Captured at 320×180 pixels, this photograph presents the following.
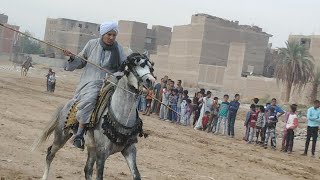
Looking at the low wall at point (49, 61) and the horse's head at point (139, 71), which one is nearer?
the horse's head at point (139, 71)

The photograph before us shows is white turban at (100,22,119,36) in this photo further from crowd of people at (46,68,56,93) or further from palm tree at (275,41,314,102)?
palm tree at (275,41,314,102)

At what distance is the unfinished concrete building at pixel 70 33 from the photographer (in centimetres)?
10100

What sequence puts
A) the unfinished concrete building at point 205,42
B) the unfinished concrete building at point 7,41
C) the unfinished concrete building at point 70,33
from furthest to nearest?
the unfinished concrete building at point 70,33, the unfinished concrete building at point 7,41, the unfinished concrete building at point 205,42

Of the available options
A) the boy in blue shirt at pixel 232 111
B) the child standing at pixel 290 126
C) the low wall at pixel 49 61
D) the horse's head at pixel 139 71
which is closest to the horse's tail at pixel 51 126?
the horse's head at pixel 139 71

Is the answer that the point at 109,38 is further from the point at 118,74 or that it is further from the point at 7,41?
the point at 7,41

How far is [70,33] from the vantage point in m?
103

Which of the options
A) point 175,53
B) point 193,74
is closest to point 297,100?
point 193,74

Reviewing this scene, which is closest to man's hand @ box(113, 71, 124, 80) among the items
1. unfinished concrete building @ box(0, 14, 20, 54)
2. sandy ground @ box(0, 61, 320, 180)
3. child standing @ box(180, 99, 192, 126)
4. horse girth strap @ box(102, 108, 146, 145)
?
horse girth strap @ box(102, 108, 146, 145)

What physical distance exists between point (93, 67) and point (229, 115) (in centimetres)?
1281

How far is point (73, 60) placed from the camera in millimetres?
7430

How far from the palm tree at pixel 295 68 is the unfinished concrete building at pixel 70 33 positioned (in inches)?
2153

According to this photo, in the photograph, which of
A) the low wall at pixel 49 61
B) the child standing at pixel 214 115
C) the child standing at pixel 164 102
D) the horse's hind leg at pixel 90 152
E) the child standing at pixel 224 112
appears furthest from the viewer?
the low wall at pixel 49 61

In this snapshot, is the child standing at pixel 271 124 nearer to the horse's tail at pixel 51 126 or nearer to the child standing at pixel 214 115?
the child standing at pixel 214 115

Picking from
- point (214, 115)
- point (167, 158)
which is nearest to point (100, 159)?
point (167, 158)
